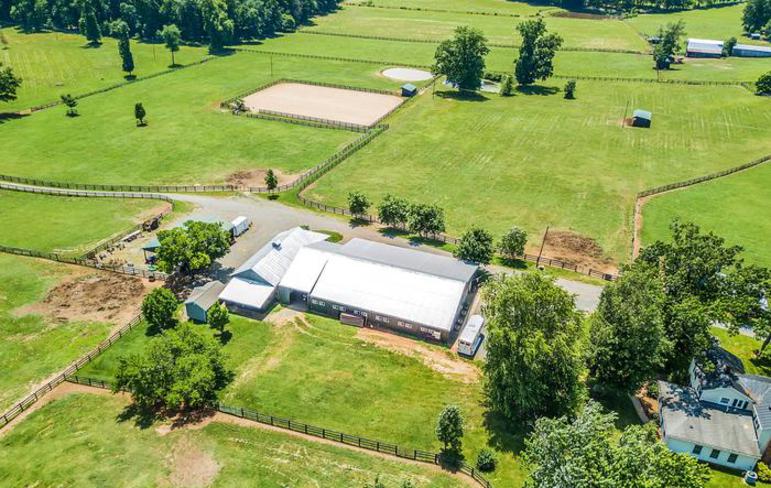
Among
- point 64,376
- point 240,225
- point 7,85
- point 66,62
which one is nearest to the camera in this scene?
point 64,376

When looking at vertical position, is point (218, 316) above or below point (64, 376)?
above

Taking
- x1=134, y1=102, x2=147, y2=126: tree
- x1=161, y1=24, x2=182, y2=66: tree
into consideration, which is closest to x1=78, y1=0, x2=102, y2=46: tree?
x1=161, y1=24, x2=182, y2=66: tree

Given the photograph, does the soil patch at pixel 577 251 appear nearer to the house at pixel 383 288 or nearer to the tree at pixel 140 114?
the house at pixel 383 288

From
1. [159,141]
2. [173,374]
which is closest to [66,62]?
[159,141]

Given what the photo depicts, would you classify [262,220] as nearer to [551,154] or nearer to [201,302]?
[201,302]

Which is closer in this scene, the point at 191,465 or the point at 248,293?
the point at 191,465

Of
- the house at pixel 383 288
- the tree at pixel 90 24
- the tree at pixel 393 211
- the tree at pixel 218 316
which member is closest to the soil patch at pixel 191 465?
the tree at pixel 218 316

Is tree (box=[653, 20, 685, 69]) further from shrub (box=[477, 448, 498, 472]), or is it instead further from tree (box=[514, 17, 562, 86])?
shrub (box=[477, 448, 498, 472])
